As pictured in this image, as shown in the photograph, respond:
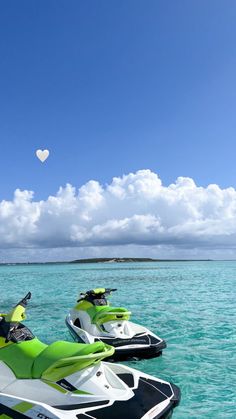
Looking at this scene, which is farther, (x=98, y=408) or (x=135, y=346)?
(x=135, y=346)

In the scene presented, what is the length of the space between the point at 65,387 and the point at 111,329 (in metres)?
4.17

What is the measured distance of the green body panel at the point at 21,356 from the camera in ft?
14.8

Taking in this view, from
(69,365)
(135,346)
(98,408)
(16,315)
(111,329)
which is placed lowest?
(135,346)

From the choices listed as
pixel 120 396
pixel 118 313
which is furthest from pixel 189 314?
pixel 120 396

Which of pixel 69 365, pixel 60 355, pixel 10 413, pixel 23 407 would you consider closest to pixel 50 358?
pixel 60 355

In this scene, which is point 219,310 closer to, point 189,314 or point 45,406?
point 189,314

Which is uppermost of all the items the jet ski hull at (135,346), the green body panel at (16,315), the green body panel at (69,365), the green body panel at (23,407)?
the green body panel at (16,315)

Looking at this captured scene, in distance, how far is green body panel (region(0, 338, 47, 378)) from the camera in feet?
14.8

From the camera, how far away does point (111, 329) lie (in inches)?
332

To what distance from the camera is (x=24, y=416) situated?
417cm

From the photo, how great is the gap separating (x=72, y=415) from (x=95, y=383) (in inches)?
17.7

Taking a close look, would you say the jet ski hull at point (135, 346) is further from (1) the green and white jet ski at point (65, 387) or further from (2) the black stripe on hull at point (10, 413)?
(2) the black stripe on hull at point (10, 413)

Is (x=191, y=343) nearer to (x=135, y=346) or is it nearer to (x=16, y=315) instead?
(x=135, y=346)

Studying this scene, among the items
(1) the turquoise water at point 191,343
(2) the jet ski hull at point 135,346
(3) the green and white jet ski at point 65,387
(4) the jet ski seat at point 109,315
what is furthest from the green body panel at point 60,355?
(4) the jet ski seat at point 109,315
